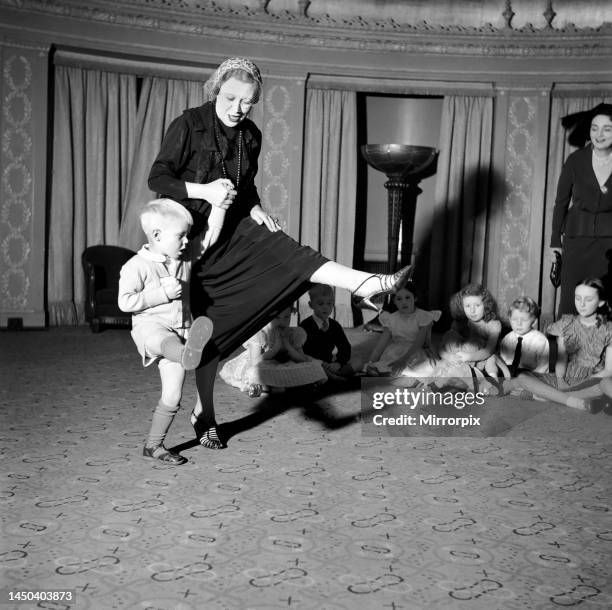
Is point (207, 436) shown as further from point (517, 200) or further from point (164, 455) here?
point (517, 200)

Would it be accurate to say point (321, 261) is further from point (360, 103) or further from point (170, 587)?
point (360, 103)

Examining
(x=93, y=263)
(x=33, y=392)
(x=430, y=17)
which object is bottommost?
(x=33, y=392)

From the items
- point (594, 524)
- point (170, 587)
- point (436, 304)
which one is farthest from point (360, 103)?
point (170, 587)

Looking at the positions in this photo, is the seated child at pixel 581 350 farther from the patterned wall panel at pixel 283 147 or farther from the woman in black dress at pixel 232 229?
the patterned wall panel at pixel 283 147

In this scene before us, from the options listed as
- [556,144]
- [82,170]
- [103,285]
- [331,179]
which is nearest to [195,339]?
[103,285]

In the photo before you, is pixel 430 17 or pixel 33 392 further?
Result: pixel 430 17

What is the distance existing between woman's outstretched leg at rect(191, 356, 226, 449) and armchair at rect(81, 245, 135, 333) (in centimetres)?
382

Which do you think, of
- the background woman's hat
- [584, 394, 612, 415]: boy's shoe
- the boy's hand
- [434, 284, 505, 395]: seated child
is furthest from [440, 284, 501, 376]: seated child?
the boy's hand

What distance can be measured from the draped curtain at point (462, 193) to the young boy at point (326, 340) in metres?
3.54

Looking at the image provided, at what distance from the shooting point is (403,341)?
5031mm

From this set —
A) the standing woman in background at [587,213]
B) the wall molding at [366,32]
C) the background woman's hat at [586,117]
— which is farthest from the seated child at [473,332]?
the wall molding at [366,32]

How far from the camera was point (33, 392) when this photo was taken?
4.22 meters

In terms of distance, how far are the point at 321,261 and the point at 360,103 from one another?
19.8 feet

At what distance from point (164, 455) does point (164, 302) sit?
577mm
